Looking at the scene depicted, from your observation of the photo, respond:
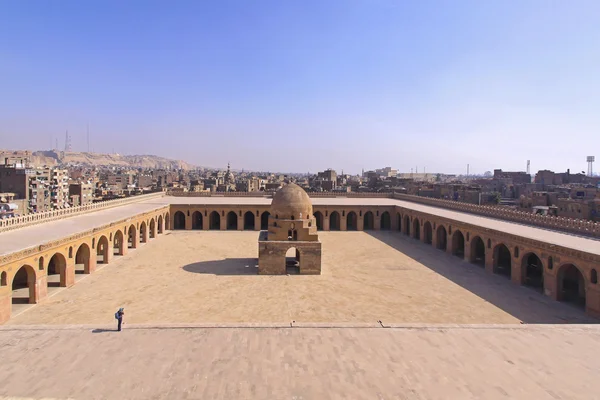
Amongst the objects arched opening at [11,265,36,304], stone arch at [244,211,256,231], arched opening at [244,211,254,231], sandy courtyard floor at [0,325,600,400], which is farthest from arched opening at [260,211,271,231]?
sandy courtyard floor at [0,325,600,400]

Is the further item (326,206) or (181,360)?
(326,206)

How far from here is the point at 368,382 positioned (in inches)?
374

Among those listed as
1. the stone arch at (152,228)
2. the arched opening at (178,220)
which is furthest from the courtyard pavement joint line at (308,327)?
the arched opening at (178,220)

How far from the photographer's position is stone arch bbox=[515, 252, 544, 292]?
790 inches

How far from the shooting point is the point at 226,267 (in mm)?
23297

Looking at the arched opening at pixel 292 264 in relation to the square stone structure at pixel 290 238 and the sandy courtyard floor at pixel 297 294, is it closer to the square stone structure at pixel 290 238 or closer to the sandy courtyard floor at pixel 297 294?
the square stone structure at pixel 290 238

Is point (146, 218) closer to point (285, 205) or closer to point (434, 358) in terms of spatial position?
point (285, 205)

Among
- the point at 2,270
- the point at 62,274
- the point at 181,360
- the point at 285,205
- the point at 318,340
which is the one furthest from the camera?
the point at 285,205

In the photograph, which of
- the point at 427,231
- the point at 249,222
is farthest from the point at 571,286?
the point at 249,222

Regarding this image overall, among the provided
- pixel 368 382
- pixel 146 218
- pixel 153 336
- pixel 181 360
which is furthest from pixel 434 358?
pixel 146 218

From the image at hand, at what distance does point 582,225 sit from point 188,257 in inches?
943

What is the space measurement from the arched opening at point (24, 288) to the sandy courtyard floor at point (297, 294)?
0.76 metres

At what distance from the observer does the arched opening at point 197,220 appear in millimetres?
39344

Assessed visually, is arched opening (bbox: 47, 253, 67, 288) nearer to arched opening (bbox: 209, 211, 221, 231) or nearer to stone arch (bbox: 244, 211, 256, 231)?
arched opening (bbox: 209, 211, 221, 231)
